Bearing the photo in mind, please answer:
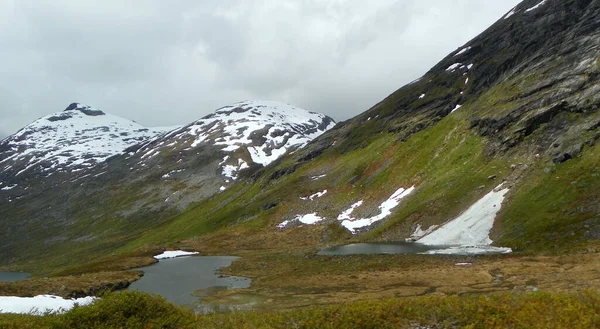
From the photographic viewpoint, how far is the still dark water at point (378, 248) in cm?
6000

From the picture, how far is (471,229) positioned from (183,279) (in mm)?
48022

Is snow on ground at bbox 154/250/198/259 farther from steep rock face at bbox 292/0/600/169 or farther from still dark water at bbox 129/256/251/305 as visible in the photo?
steep rock face at bbox 292/0/600/169

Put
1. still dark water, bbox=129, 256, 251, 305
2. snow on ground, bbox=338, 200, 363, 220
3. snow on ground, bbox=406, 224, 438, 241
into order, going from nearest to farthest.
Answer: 1. still dark water, bbox=129, 256, 251, 305
2. snow on ground, bbox=406, 224, 438, 241
3. snow on ground, bbox=338, 200, 363, 220

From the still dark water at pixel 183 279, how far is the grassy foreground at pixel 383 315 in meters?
27.4

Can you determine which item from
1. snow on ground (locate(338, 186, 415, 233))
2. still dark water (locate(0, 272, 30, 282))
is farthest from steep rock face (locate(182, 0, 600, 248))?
still dark water (locate(0, 272, 30, 282))

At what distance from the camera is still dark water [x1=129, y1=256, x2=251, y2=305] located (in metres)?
47.2

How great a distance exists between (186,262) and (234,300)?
41.7 metres

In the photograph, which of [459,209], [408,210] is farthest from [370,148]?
[459,209]

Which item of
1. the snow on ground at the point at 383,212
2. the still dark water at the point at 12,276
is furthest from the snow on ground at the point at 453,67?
the still dark water at the point at 12,276

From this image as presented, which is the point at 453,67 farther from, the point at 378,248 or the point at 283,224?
the point at 378,248

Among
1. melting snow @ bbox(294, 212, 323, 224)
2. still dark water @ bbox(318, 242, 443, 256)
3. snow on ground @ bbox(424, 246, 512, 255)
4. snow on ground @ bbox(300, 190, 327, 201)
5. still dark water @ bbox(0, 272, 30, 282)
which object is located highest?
still dark water @ bbox(0, 272, 30, 282)

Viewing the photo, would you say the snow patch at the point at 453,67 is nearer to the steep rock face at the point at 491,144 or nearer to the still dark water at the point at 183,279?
the steep rock face at the point at 491,144

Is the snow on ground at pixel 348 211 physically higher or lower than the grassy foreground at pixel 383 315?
lower

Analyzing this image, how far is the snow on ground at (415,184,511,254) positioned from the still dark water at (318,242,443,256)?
312cm
